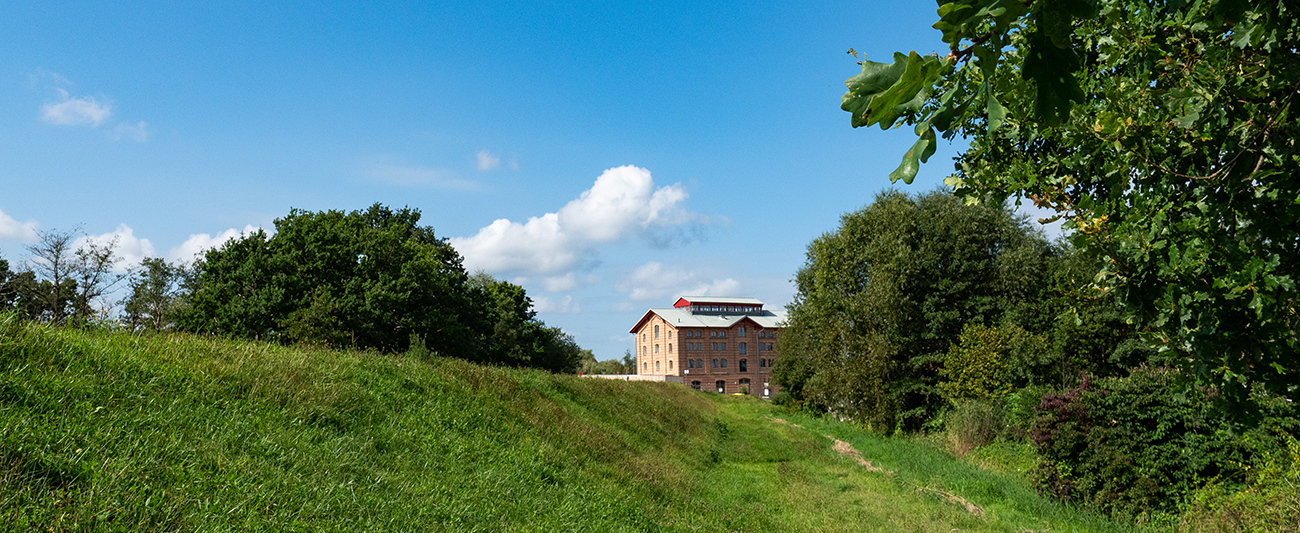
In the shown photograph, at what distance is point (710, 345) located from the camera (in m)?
66.2

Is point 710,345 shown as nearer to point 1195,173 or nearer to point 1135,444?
point 1135,444

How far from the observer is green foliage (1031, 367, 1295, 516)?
→ 977 cm

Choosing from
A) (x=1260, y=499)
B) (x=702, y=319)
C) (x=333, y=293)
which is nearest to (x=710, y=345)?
(x=702, y=319)

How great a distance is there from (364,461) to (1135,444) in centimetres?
1242

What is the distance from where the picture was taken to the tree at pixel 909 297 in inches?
966

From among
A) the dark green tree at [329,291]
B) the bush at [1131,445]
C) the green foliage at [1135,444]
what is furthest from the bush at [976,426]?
the dark green tree at [329,291]

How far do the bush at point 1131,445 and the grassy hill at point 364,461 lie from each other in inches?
29.0

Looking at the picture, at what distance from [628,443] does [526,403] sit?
2506 mm

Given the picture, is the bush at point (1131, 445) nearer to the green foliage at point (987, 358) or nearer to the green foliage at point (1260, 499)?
the green foliage at point (1260, 499)

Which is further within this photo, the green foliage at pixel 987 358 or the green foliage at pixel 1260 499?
the green foliage at pixel 987 358

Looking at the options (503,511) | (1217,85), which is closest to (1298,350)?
(1217,85)

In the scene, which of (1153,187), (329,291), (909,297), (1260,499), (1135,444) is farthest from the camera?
(329,291)

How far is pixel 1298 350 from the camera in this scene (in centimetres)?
402

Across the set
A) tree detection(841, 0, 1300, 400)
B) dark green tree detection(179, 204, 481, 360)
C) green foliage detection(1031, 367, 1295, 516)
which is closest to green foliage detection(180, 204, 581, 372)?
dark green tree detection(179, 204, 481, 360)
